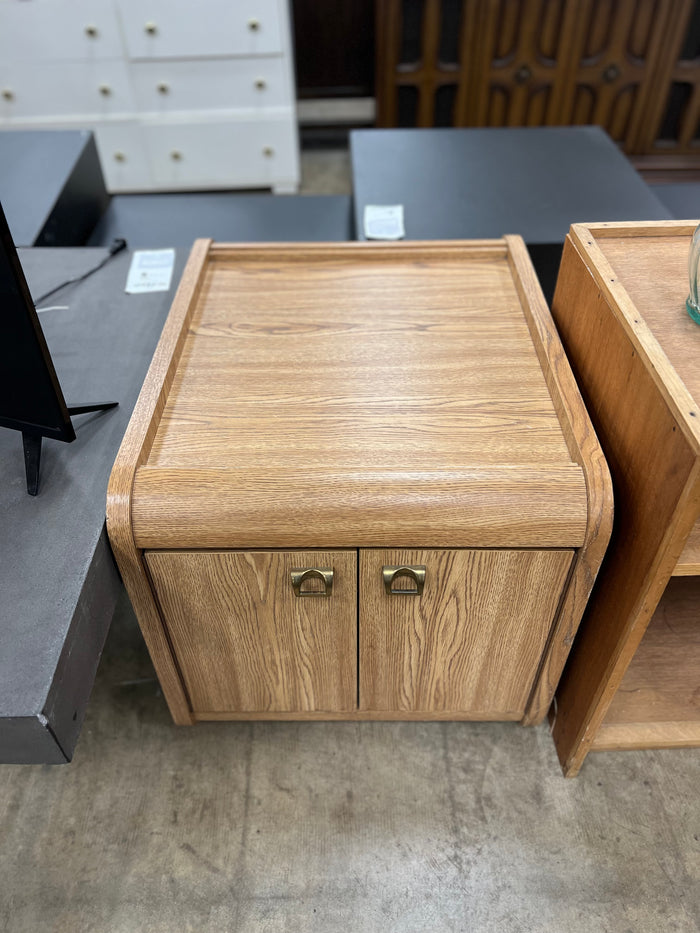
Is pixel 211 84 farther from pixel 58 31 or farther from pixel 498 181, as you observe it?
pixel 498 181

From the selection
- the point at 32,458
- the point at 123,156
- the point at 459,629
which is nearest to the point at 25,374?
the point at 32,458

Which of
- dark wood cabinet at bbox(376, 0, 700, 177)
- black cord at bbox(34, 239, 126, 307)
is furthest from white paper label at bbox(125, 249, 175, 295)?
dark wood cabinet at bbox(376, 0, 700, 177)

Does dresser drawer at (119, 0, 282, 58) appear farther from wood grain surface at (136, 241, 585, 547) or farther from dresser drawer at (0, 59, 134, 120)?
wood grain surface at (136, 241, 585, 547)

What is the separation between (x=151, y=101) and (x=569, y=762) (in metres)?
2.25

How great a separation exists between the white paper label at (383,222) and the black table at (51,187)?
63 cm

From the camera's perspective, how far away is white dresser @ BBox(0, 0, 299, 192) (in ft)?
6.77

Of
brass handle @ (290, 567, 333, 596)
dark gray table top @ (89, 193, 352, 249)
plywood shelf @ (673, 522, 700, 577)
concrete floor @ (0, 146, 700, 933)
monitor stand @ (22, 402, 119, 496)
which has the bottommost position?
concrete floor @ (0, 146, 700, 933)

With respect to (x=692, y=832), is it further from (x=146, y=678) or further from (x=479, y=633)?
(x=146, y=678)

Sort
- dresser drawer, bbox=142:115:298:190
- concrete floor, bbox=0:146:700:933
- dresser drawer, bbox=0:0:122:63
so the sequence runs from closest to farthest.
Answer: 1. concrete floor, bbox=0:146:700:933
2. dresser drawer, bbox=0:0:122:63
3. dresser drawer, bbox=142:115:298:190

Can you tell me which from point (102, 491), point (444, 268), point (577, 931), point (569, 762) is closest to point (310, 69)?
point (444, 268)

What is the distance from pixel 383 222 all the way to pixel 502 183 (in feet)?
1.11

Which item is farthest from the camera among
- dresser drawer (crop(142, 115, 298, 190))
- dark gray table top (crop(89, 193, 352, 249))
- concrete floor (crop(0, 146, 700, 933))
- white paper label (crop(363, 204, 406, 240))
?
dresser drawer (crop(142, 115, 298, 190))

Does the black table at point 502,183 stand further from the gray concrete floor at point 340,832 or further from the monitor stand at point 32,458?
the gray concrete floor at point 340,832

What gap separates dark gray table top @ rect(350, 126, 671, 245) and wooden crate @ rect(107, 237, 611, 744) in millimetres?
292
